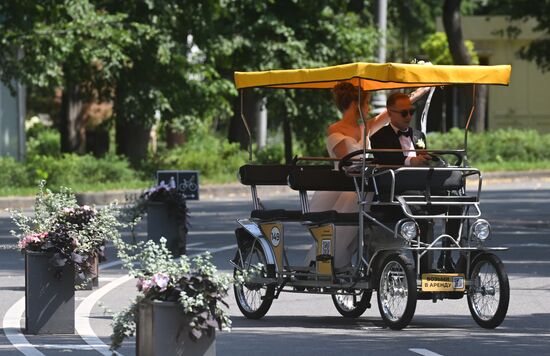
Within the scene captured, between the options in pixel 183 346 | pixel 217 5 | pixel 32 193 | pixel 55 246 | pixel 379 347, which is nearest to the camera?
pixel 183 346

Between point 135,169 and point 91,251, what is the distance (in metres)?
24.7

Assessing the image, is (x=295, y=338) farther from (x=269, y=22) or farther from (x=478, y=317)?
(x=269, y=22)

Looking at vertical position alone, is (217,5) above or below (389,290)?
above

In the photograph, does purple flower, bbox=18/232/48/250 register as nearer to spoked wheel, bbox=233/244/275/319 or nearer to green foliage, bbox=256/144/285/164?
spoked wheel, bbox=233/244/275/319

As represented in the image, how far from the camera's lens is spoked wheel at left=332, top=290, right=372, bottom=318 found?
1316cm

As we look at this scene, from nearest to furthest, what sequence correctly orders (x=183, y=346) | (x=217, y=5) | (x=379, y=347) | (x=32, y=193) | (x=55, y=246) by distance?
1. (x=183, y=346)
2. (x=379, y=347)
3. (x=55, y=246)
4. (x=32, y=193)
5. (x=217, y=5)

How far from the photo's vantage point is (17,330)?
40.6 ft

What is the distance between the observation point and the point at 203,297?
30.8 ft

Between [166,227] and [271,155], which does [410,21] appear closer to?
[271,155]

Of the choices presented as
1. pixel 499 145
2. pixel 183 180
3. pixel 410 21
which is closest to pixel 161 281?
pixel 183 180

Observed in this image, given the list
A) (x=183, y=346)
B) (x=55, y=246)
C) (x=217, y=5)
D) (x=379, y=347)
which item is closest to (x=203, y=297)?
(x=183, y=346)

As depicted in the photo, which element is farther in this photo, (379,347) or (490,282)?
(490,282)

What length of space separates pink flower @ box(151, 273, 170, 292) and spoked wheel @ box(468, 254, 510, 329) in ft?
12.1

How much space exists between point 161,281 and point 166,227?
1034 cm
